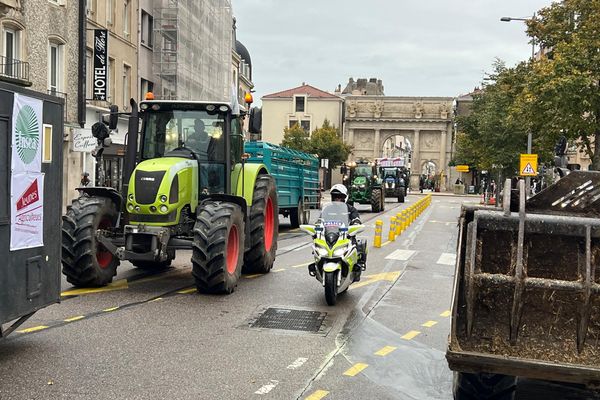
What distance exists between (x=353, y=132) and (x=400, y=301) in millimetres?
83323

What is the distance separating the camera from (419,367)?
21.4ft

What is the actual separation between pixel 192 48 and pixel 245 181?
28.7 m

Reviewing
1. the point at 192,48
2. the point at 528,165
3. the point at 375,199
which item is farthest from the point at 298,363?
the point at 192,48

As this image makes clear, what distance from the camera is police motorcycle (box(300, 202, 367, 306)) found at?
9070 millimetres

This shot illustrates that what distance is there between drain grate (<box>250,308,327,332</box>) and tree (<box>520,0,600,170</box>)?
1516 centimetres

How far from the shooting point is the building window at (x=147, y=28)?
34625mm

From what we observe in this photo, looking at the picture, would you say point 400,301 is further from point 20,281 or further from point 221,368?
point 20,281

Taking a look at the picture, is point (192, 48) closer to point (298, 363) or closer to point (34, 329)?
point (34, 329)

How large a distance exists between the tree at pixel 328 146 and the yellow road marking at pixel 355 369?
71034 millimetres

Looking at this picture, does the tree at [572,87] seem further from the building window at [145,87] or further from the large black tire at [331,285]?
the building window at [145,87]

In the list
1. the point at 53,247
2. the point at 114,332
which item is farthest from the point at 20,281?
the point at 114,332

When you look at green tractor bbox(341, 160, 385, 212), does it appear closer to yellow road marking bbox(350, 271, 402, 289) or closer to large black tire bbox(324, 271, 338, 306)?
yellow road marking bbox(350, 271, 402, 289)

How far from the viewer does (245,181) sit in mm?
11461

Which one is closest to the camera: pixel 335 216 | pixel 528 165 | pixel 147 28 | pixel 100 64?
pixel 335 216
